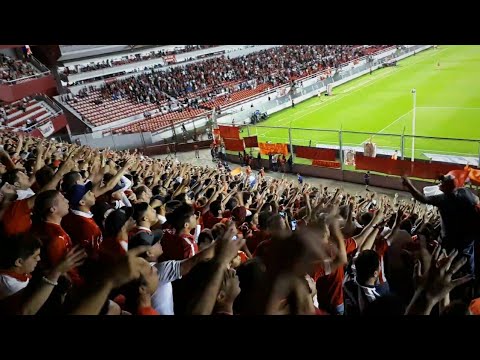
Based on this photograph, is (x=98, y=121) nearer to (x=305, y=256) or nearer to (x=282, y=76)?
(x=282, y=76)

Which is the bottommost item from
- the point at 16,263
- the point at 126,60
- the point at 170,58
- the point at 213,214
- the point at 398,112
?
the point at 398,112

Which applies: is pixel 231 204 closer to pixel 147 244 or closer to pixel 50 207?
pixel 50 207

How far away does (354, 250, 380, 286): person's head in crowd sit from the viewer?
271cm

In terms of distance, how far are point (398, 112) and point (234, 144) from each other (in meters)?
10.4

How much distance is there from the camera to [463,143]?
16.9 m

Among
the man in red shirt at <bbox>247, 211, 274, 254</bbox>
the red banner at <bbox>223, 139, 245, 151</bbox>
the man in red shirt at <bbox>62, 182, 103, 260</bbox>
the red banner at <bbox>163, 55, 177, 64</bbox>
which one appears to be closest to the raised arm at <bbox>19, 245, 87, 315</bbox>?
the man in red shirt at <bbox>62, 182, 103, 260</bbox>

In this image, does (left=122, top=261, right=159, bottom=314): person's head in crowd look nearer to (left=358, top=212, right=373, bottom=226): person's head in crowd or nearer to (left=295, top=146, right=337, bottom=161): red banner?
(left=358, top=212, right=373, bottom=226): person's head in crowd

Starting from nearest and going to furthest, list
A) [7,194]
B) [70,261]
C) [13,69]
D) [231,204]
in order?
1. [70,261]
2. [7,194]
3. [231,204]
4. [13,69]

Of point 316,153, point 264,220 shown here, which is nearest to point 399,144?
point 316,153

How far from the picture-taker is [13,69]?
2614 cm

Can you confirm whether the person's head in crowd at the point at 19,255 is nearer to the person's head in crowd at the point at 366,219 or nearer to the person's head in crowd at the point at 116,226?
the person's head in crowd at the point at 116,226

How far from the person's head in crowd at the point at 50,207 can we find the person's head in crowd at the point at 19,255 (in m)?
0.83

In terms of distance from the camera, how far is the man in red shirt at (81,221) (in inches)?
146
